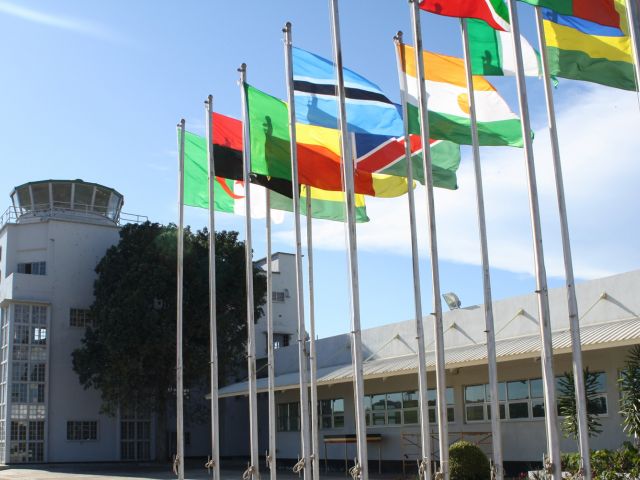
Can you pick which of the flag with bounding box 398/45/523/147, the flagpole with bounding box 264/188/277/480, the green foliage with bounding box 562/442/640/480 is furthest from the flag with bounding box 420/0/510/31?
the green foliage with bounding box 562/442/640/480

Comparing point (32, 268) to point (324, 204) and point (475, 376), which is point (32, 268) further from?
point (324, 204)

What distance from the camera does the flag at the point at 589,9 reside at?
40.9ft

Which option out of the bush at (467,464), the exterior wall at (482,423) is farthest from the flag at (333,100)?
the exterior wall at (482,423)

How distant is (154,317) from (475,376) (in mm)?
18309

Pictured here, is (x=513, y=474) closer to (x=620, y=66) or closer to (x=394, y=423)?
(x=394, y=423)

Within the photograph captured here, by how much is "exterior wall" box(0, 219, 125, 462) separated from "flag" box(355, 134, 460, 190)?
3149 centimetres

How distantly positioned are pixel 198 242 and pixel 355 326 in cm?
3021

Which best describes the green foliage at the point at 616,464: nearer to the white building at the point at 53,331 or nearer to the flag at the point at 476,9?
the flag at the point at 476,9

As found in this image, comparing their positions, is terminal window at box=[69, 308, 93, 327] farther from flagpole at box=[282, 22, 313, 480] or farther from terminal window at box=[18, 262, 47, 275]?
flagpole at box=[282, 22, 313, 480]

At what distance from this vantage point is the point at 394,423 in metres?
32.3

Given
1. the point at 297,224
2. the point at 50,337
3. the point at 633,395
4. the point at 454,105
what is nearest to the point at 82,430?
the point at 50,337

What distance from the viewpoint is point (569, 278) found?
39.3 feet

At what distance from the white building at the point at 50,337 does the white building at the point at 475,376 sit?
10787mm

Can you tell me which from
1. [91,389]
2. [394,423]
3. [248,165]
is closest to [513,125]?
[248,165]
